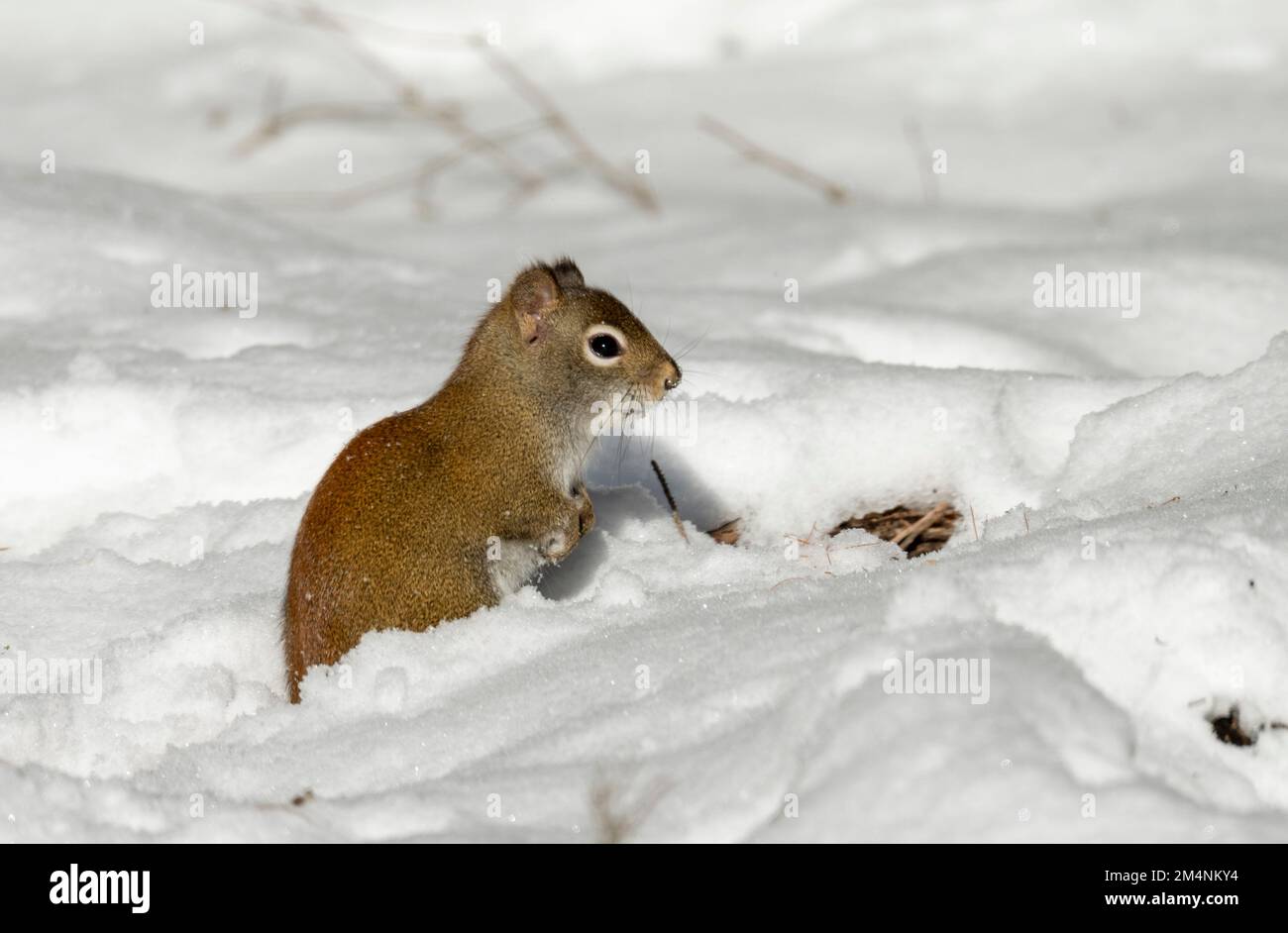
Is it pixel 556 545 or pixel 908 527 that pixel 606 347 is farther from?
pixel 908 527

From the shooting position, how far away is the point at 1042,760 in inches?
84.4

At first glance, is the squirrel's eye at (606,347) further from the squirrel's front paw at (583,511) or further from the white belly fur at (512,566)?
the white belly fur at (512,566)

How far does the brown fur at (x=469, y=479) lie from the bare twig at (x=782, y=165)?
3444 millimetres

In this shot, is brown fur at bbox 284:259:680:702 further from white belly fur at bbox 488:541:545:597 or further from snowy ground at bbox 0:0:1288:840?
snowy ground at bbox 0:0:1288:840

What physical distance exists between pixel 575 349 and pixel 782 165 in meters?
4.27

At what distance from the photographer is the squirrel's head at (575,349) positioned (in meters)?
3.79

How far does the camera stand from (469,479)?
11.7ft

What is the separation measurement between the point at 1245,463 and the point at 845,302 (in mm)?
2367

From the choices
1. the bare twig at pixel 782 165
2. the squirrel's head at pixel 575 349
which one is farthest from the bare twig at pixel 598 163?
the squirrel's head at pixel 575 349

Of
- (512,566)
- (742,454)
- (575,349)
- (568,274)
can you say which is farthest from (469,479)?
(742,454)

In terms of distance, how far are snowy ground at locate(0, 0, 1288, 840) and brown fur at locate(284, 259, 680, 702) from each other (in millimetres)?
149

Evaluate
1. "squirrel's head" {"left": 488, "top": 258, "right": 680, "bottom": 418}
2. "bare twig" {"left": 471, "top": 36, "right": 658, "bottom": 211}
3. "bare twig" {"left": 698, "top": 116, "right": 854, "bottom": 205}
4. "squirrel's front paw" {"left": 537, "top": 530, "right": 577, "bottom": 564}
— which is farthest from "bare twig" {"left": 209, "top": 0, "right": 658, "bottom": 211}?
"squirrel's front paw" {"left": 537, "top": 530, "right": 577, "bottom": 564}
